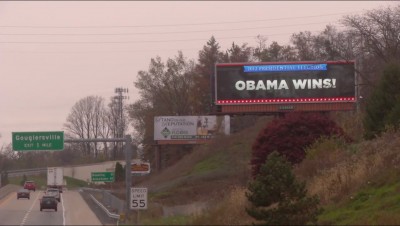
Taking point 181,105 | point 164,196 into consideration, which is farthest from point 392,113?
point 181,105

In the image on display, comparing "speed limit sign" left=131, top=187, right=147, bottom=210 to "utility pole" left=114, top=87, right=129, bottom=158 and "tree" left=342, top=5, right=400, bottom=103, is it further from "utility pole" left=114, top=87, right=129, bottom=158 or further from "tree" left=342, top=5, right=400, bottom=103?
"utility pole" left=114, top=87, right=129, bottom=158

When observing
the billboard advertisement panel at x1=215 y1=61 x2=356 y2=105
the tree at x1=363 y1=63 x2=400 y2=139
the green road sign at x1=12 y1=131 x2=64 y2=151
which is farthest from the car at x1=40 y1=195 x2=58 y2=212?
the tree at x1=363 y1=63 x2=400 y2=139

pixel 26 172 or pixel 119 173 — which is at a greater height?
pixel 119 173

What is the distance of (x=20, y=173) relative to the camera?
117 metres

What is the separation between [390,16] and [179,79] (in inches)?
1406

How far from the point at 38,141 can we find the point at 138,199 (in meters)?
9.16

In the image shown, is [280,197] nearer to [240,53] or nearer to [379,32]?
[379,32]

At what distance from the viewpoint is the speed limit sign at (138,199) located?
29.0 metres

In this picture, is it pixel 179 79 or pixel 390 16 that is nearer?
pixel 390 16

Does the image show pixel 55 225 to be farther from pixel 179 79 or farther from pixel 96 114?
pixel 96 114

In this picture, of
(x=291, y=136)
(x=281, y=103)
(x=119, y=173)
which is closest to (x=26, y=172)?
(x=119, y=173)

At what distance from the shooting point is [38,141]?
1419 inches

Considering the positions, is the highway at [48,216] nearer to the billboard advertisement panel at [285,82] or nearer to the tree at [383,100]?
the billboard advertisement panel at [285,82]

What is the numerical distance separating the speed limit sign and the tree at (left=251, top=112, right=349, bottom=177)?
32.1 feet
